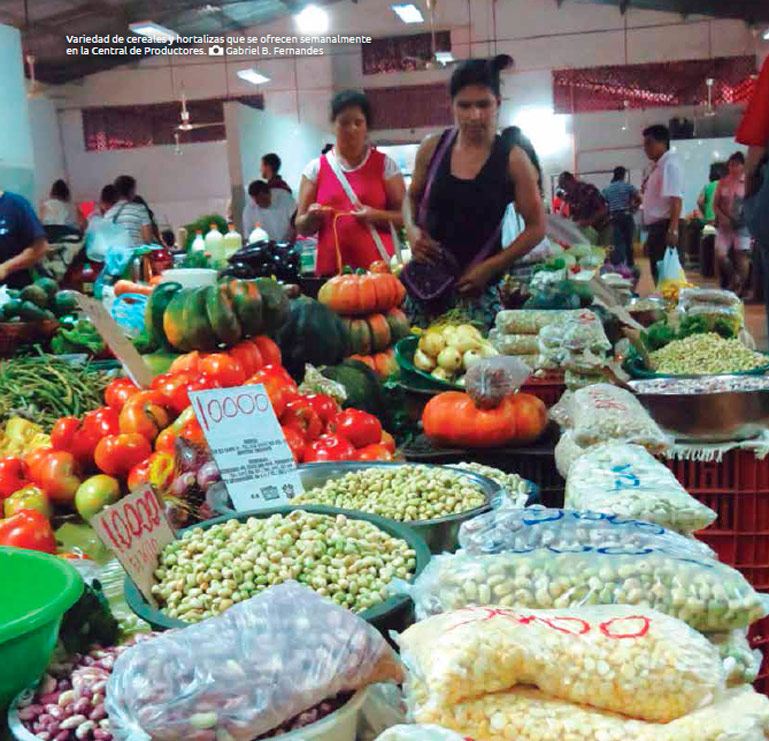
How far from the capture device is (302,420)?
2010 millimetres

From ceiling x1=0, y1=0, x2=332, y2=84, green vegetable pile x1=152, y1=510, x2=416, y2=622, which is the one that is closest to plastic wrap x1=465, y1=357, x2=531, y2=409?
green vegetable pile x1=152, y1=510, x2=416, y2=622

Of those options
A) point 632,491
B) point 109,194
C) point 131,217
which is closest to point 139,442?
point 632,491

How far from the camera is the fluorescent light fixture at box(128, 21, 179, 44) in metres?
13.2

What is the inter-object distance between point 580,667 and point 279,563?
17.9 inches

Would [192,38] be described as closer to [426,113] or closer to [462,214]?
[426,113]

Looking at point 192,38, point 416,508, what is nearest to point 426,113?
point 192,38

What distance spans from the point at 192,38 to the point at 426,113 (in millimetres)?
4475

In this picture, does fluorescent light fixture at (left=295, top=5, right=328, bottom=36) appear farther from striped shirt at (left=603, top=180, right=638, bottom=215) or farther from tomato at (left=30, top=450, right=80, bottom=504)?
tomato at (left=30, top=450, right=80, bottom=504)

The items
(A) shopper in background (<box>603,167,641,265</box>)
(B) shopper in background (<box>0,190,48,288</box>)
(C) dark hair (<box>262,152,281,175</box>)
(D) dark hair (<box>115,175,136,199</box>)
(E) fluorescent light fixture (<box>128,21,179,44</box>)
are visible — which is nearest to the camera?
(B) shopper in background (<box>0,190,48,288</box>)

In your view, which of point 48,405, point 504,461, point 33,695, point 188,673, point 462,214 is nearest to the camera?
point 188,673

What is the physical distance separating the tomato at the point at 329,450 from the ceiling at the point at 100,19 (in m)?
12.7

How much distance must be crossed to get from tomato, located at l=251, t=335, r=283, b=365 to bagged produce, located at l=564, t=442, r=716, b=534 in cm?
134

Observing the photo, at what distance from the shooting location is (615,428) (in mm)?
1566

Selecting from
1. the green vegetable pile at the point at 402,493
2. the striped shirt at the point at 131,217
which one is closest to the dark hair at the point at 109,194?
the striped shirt at the point at 131,217
